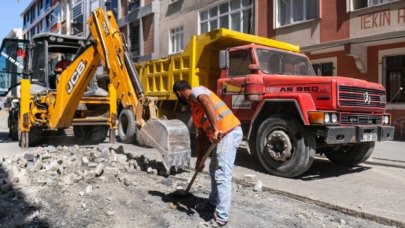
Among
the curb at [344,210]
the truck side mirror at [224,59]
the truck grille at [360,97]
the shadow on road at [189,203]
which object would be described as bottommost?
the curb at [344,210]

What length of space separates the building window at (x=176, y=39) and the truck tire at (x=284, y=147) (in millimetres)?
17453

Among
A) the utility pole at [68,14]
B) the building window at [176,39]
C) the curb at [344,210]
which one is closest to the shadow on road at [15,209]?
the curb at [344,210]

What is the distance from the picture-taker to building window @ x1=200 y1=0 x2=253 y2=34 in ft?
63.9

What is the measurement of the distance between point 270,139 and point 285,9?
1117 cm

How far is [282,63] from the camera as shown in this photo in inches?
337

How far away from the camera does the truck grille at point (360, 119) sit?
23.2ft

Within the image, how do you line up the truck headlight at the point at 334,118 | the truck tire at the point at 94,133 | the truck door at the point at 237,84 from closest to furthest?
the truck headlight at the point at 334,118
the truck door at the point at 237,84
the truck tire at the point at 94,133

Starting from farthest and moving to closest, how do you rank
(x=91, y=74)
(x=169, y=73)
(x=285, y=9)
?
(x=285, y=9), (x=169, y=73), (x=91, y=74)

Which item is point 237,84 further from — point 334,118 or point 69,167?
point 69,167

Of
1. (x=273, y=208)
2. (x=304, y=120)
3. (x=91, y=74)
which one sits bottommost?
(x=273, y=208)

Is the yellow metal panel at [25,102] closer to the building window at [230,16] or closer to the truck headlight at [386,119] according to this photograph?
the truck headlight at [386,119]

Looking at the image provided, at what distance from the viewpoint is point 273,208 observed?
530cm

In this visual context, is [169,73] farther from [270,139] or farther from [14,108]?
[14,108]

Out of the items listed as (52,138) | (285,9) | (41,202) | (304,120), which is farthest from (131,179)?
(285,9)
